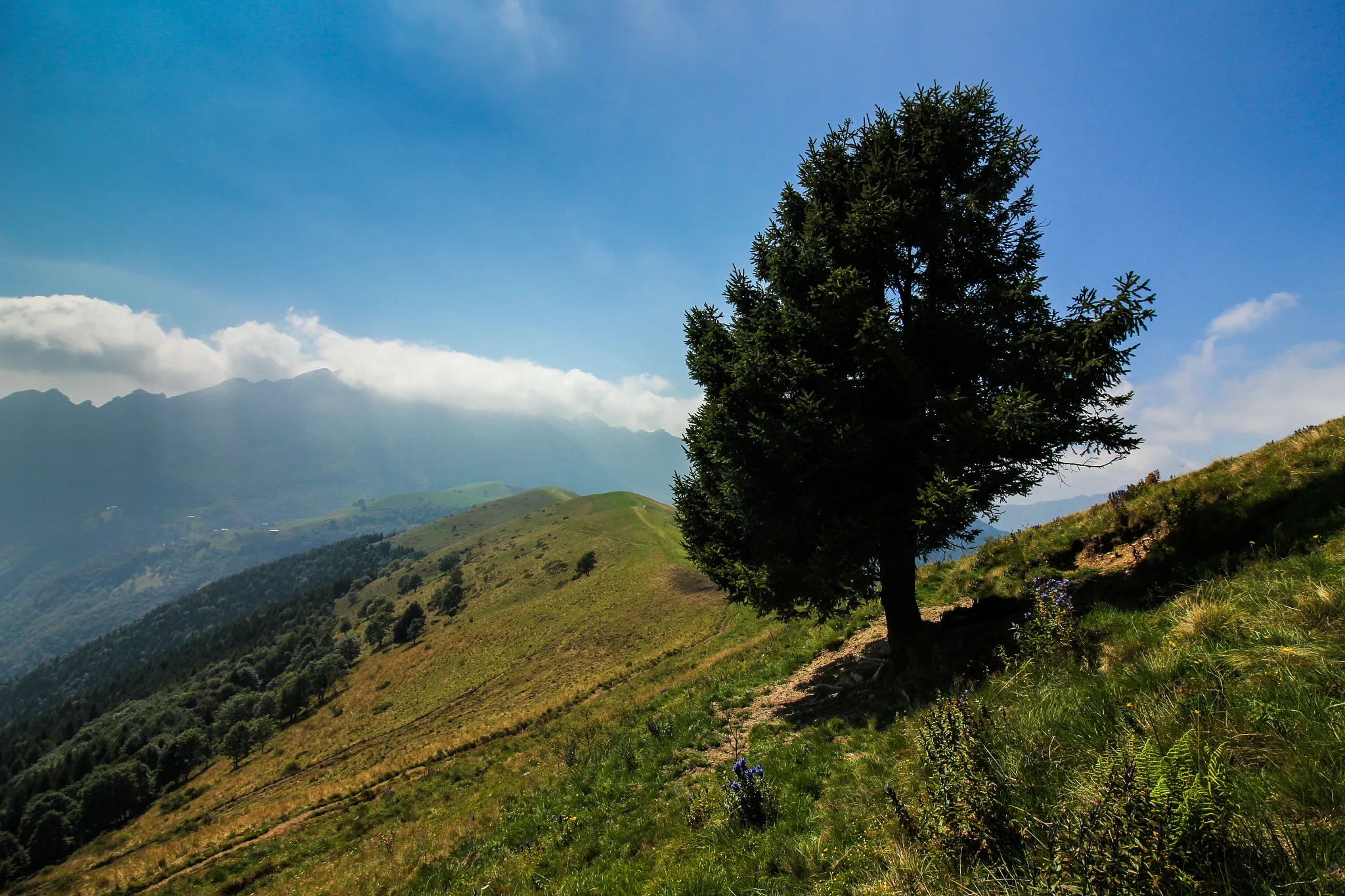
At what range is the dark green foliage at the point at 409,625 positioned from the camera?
9206 cm

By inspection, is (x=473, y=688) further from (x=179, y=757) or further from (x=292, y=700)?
(x=179, y=757)

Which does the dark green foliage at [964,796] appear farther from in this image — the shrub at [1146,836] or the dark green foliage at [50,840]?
the dark green foliage at [50,840]

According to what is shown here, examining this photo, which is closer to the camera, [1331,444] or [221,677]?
[1331,444]

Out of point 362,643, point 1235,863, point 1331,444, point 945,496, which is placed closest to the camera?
point 1235,863

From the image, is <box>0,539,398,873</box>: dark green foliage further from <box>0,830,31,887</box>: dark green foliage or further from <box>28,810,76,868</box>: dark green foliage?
<box>0,830,31,887</box>: dark green foliage

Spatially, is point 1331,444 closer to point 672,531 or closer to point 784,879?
point 784,879

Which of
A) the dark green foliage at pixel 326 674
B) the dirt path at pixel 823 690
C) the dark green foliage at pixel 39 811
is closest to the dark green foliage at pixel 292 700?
the dark green foliage at pixel 326 674

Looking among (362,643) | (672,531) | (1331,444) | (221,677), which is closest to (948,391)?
Answer: (1331,444)

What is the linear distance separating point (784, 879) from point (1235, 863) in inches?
154

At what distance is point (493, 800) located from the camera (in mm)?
14664

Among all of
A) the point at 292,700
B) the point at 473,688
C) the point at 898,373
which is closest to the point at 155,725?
the point at 292,700

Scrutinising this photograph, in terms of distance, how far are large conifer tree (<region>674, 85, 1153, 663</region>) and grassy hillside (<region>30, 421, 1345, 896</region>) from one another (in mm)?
2496

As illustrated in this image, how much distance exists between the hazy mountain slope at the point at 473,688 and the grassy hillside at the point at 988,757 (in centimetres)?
216

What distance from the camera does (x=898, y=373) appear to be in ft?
34.7
